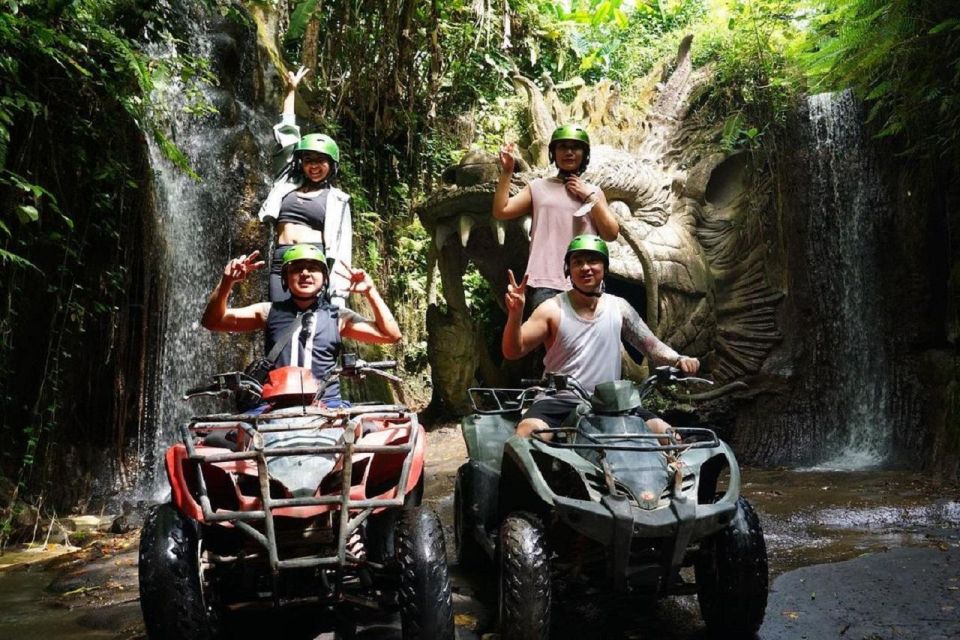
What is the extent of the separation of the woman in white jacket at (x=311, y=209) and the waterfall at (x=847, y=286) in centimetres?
648

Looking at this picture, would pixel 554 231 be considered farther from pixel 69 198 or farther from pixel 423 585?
pixel 69 198

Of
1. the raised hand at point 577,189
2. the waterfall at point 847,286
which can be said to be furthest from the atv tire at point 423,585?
the waterfall at point 847,286

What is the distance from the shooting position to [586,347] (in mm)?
4285

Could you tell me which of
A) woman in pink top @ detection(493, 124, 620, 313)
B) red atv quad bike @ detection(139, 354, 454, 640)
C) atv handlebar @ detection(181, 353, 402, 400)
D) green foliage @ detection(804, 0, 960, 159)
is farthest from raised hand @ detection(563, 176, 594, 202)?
green foliage @ detection(804, 0, 960, 159)

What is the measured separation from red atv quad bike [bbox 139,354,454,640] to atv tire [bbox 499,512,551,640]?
0.85 feet

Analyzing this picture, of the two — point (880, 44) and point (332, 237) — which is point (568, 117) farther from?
point (332, 237)

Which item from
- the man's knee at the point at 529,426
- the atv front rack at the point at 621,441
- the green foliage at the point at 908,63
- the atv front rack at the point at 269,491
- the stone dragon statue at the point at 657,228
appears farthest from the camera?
the stone dragon statue at the point at 657,228

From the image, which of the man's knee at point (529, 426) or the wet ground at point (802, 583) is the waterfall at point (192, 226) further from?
the man's knee at point (529, 426)

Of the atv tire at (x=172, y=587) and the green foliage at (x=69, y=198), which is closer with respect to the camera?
the atv tire at (x=172, y=587)

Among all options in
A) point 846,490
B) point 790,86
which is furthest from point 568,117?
point 846,490

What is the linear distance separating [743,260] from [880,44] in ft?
9.22

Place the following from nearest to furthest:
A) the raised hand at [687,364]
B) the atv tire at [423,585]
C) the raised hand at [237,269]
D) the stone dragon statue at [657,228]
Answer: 1. the atv tire at [423,585]
2. the raised hand at [687,364]
3. the raised hand at [237,269]
4. the stone dragon statue at [657,228]

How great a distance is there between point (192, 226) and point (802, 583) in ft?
24.5

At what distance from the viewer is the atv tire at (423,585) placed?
10.4 feet
